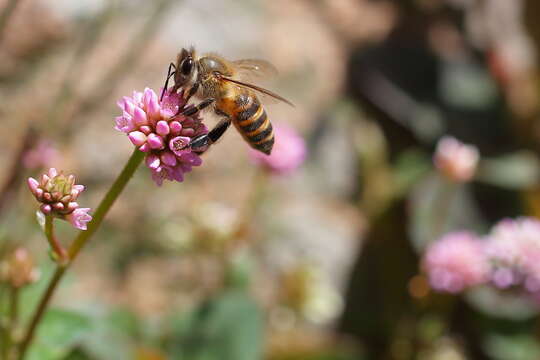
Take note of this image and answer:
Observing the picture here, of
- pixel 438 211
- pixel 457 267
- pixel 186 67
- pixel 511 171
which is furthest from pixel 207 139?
pixel 511 171

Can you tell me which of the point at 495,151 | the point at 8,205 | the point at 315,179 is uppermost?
the point at 495,151

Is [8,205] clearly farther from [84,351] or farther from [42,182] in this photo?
[42,182]

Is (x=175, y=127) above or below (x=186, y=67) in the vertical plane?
below

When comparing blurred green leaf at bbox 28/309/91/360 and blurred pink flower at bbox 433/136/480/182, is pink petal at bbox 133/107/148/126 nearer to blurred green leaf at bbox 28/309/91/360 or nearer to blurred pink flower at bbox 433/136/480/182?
blurred green leaf at bbox 28/309/91/360


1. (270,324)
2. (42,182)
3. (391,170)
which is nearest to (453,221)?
(391,170)

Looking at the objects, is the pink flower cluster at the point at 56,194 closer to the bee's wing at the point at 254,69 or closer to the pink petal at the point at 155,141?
the pink petal at the point at 155,141

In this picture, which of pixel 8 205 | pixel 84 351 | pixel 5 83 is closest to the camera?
pixel 84 351

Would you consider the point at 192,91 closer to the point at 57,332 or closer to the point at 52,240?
the point at 52,240

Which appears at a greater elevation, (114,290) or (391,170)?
(391,170)
